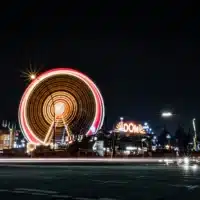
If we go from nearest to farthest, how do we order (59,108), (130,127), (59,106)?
(59,108)
(59,106)
(130,127)

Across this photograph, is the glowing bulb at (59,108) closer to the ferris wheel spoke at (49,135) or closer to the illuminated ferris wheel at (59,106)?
the illuminated ferris wheel at (59,106)

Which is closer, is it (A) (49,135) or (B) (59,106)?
(A) (49,135)

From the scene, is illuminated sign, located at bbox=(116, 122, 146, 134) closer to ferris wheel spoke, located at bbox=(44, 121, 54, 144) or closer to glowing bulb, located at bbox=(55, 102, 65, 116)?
glowing bulb, located at bbox=(55, 102, 65, 116)

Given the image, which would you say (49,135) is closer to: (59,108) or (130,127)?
(59,108)

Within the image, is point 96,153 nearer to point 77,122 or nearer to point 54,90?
point 77,122

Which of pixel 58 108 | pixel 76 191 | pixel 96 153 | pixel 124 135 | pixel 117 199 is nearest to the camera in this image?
pixel 117 199

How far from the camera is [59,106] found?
80562 mm

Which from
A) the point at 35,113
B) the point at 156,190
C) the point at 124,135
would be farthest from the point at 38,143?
the point at 156,190

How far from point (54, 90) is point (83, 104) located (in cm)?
647

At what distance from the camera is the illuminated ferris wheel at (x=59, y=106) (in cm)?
7662

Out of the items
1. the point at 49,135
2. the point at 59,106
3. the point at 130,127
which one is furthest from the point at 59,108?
the point at 130,127

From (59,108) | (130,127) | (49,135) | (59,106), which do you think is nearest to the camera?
(49,135)

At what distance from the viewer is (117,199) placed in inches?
506

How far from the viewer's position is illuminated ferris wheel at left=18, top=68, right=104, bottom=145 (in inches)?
3017
